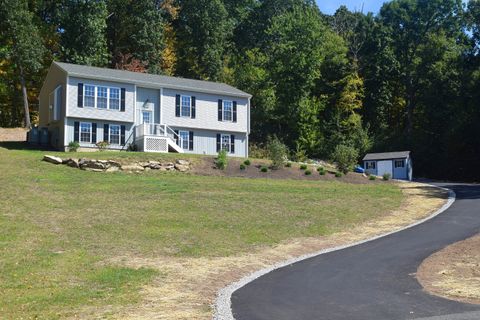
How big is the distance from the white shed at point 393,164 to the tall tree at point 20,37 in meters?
30.8

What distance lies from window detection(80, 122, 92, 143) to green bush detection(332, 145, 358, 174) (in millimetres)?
16862

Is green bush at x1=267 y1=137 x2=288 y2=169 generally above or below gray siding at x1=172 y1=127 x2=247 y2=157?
below

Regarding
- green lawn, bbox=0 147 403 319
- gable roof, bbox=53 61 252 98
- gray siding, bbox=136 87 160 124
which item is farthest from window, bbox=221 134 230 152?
green lawn, bbox=0 147 403 319

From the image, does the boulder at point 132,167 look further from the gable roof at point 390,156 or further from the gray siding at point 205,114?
the gable roof at point 390,156

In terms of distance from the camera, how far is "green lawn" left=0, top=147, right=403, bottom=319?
12.8m

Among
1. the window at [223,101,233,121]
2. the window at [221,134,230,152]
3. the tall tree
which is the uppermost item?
the tall tree

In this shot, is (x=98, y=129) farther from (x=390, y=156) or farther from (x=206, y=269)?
(x=390, y=156)

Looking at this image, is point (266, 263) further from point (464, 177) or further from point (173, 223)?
point (464, 177)

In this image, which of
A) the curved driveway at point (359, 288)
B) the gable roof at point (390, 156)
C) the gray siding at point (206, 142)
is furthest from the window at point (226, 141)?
the curved driveway at point (359, 288)

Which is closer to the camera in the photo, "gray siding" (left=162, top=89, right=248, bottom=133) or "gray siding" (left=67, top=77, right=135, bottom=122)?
"gray siding" (left=67, top=77, right=135, bottom=122)

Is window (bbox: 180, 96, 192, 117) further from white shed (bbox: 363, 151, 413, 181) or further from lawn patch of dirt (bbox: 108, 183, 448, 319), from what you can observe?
lawn patch of dirt (bbox: 108, 183, 448, 319)

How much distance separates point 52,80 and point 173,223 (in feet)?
81.4

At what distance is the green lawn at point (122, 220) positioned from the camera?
12.8m

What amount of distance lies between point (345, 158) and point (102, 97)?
17179 millimetres
